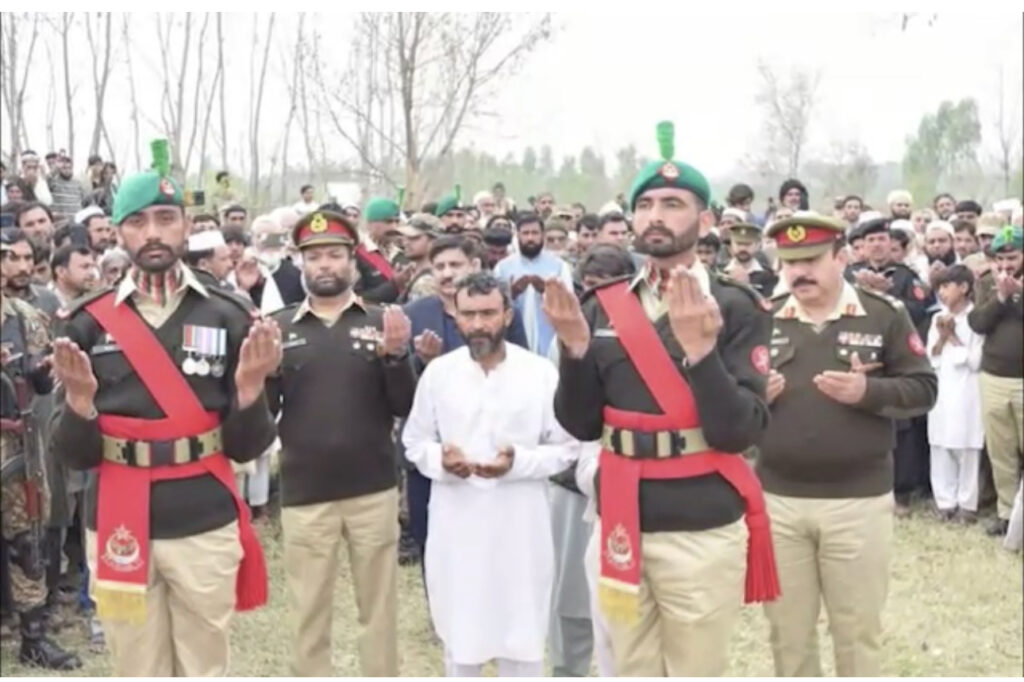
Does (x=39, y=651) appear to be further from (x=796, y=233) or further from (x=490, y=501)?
(x=796, y=233)

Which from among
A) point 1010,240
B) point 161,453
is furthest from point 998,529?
point 161,453

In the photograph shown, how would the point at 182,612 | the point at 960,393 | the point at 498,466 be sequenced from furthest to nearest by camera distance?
the point at 960,393
the point at 498,466
the point at 182,612

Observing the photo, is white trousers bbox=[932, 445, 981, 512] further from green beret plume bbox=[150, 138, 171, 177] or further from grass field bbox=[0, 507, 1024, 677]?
green beret plume bbox=[150, 138, 171, 177]

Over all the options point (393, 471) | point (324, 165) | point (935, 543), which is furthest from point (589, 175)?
point (393, 471)

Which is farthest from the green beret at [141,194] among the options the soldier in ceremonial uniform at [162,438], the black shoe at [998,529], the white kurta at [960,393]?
the black shoe at [998,529]

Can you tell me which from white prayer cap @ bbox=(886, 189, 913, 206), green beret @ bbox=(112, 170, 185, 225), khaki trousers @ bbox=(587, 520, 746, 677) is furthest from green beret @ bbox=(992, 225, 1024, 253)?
white prayer cap @ bbox=(886, 189, 913, 206)

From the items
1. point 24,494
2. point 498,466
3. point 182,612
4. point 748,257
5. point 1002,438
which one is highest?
point 748,257

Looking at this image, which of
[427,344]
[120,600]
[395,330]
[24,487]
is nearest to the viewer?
[120,600]

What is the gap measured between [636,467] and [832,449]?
138 cm

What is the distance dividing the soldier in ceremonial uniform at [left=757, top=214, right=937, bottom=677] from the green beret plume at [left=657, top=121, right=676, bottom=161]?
1.05m

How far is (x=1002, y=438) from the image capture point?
853 cm

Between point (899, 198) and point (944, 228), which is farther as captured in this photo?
point (899, 198)

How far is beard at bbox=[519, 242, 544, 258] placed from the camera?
8870 millimetres

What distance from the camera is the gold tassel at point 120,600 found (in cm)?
389
